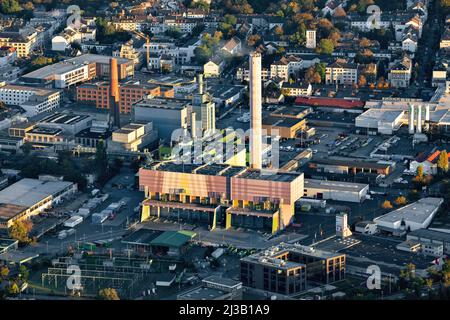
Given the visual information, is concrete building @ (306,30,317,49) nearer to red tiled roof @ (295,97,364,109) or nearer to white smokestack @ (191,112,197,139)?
red tiled roof @ (295,97,364,109)

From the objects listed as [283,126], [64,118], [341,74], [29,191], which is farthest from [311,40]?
[29,191]

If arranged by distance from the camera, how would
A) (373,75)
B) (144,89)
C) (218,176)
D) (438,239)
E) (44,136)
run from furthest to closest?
(373,75) < (144,89) < (44,136) < (218,176) < (438,239)

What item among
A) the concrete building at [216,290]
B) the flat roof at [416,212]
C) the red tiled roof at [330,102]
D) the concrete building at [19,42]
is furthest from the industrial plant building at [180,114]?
the concrete building at [19,42]

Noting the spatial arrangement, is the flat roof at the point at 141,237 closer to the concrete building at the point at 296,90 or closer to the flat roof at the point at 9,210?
the flat roof at the point at 9,210

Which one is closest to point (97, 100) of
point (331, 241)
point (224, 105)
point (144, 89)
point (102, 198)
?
point (144, 89)

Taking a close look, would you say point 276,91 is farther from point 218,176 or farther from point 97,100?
point 218,176

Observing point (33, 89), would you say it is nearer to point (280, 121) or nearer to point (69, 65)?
point (69, 65)
